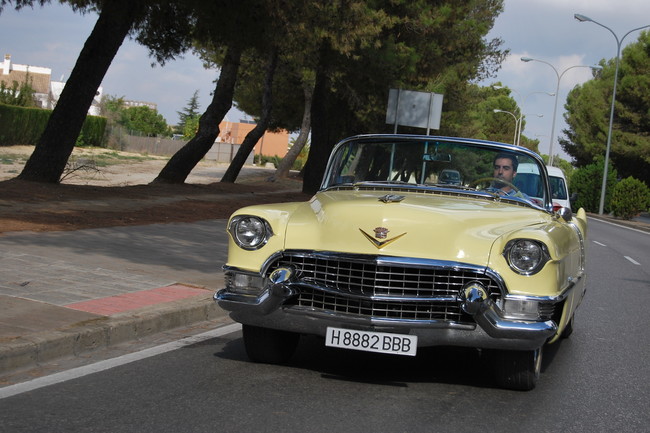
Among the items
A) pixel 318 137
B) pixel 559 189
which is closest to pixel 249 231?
pixel 559 189

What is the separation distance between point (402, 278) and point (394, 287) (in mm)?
72

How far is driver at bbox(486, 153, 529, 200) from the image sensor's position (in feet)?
22.8

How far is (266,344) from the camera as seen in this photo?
615cm

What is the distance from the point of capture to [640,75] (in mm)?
63188

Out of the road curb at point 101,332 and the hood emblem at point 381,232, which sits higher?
the hood emblem at point 381,232

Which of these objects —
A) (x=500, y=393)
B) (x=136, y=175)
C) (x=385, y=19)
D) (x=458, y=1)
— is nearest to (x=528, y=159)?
(x=500, y=393)

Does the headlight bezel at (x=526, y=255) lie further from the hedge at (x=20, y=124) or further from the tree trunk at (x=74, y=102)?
the hedge at (x=20, y=124)

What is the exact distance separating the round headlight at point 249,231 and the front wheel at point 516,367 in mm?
1614

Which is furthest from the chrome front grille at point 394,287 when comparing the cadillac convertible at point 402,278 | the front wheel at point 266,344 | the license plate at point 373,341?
the front wheel at point 266,344

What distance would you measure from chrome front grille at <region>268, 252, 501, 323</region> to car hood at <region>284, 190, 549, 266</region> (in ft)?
0.24

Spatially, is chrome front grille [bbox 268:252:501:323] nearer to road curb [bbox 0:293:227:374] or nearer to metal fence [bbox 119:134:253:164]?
road curb [bbox 0:293:227:374]

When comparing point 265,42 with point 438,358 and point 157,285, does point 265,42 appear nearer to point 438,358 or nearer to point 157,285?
point 157,285

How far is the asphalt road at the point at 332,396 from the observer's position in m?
4.71

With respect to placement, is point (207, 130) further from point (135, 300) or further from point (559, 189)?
point (135, 300)
